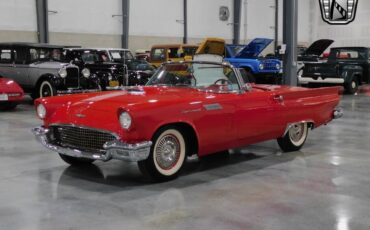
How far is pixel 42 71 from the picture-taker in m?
12.8

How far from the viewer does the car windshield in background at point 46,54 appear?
13.1 m

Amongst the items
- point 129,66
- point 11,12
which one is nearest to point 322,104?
point 129,66

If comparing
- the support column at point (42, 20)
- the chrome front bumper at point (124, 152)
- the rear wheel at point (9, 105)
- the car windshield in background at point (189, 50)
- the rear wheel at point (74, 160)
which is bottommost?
the rear wheel at point (74, 160)

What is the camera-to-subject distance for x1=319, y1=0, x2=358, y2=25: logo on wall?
76.4 ft

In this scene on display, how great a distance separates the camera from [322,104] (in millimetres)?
6801

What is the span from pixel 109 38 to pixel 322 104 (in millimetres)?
15574

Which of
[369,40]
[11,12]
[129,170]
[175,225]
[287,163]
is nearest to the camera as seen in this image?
[175,225]

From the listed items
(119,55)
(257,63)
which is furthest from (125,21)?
(257,63)

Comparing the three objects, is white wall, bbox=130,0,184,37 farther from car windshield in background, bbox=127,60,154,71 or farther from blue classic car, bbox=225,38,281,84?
car windshield in background, bbox=127,60,154,71

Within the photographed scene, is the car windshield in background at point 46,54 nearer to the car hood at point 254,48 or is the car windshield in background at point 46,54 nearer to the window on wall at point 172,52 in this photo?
the window on wall at point 172,52

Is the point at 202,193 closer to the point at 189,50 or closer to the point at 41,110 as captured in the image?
the point at 41,110

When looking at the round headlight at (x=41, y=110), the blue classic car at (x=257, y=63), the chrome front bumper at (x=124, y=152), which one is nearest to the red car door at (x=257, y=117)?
the chrome front bumper at (x=124, y=152)

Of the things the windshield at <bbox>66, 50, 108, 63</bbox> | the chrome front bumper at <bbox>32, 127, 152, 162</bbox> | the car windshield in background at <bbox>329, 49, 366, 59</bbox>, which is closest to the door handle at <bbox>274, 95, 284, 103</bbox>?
the chrome front bumper at <bbox>32, 127, 152, 162</bbox>

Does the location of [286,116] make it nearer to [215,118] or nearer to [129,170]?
[215,118]
